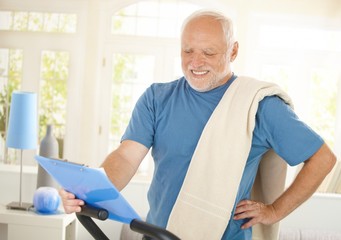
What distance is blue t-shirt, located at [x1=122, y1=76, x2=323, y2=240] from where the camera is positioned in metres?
1.78

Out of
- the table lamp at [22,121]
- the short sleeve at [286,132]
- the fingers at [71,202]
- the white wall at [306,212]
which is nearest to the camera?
the fingers at [71,202]

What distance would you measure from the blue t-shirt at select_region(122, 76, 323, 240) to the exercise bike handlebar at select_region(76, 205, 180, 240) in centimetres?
45

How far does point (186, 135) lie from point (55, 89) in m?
5.21

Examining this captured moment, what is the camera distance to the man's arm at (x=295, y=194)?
179 cm

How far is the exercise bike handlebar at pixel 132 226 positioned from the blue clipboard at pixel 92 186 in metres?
0.02

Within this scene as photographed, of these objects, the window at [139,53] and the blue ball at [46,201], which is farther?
the window at [139,53]

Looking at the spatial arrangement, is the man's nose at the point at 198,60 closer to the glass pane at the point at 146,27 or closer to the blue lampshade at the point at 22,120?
the blue lampshade at the point at 22,120

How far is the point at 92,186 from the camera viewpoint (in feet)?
4.42

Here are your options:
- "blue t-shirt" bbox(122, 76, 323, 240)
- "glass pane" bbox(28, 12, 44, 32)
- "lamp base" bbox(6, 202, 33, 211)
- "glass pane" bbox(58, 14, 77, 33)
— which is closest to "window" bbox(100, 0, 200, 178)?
"glass pane" bbox(58, 14, 77, 33)

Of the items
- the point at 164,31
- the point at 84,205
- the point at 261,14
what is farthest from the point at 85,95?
the point at 84,205

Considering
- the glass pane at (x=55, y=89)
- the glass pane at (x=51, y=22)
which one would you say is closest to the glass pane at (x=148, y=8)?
the glass pane at (x=51, y=22)

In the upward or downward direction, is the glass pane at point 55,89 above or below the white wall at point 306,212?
above

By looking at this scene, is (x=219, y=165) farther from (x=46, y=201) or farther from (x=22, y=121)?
(x=22, y=121)

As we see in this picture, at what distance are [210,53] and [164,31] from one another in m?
4.98
